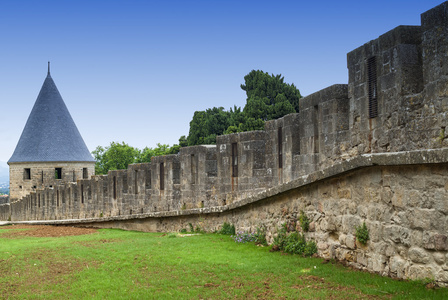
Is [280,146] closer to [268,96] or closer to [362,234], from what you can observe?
[362,234]

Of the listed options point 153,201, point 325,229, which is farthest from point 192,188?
point 325,229

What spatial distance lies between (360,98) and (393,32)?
4.48ft

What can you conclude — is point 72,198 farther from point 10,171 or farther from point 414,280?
point 10,171

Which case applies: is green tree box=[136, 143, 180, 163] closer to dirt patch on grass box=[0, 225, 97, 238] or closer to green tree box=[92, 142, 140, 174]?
green tree box=[92, 142, 140, 174]

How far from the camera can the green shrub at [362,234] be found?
7.11 m

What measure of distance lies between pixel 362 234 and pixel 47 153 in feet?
180

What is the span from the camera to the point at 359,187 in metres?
7.36

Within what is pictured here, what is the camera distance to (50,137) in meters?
58.7

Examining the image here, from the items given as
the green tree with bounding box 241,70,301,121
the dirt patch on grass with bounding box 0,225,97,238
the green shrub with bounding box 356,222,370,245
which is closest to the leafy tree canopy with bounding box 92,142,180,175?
the green tree with bounding box 241,70,301,121

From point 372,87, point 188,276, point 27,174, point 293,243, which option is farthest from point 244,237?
point 27,174

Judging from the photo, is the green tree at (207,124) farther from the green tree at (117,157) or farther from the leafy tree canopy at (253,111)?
the green tree at (117,157)

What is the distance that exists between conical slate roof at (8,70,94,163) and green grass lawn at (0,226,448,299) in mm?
49287

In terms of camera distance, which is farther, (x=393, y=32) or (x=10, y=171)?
(x=10, y=171)

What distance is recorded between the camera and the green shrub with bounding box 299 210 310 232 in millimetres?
8703
